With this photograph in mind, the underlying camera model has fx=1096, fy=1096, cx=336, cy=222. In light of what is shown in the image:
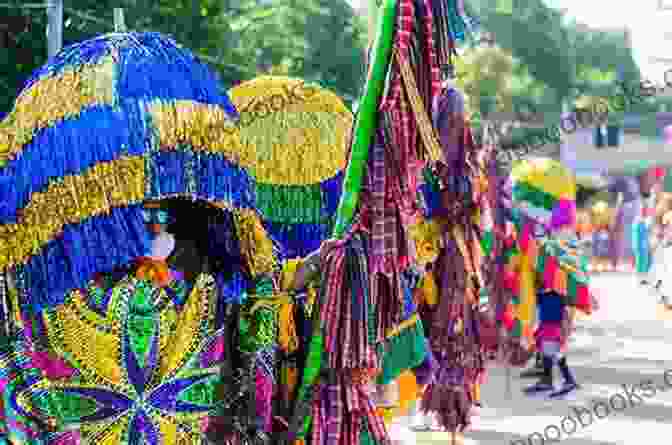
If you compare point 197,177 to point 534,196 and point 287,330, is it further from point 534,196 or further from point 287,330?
point 534,196

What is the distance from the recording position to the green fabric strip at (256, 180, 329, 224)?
389 centimetres

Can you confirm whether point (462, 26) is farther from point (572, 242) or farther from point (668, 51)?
point (668, 51)

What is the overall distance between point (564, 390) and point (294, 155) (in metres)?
5.28

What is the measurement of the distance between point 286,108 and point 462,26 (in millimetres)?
1429

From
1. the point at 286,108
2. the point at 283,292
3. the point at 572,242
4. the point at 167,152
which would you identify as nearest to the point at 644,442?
the point at 572,242

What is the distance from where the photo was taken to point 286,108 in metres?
4.12

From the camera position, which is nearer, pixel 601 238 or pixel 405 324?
pixel 405 324

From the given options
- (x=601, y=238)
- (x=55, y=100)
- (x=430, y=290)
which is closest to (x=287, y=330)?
(x=55, y=100)

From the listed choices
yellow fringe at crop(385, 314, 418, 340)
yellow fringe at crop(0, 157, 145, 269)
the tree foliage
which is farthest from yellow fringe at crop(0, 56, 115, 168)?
the tree foliage

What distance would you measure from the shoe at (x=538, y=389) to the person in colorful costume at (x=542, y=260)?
25 cm

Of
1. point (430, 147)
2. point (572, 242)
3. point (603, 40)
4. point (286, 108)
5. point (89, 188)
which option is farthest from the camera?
point (603, 40)

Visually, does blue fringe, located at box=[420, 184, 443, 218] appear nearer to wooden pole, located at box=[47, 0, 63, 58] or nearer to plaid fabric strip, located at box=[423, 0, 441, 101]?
wooden pole, located at box=[47, 0, 63, 58]

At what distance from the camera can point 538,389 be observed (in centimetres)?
873

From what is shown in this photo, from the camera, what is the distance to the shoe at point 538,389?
872 centimetres
